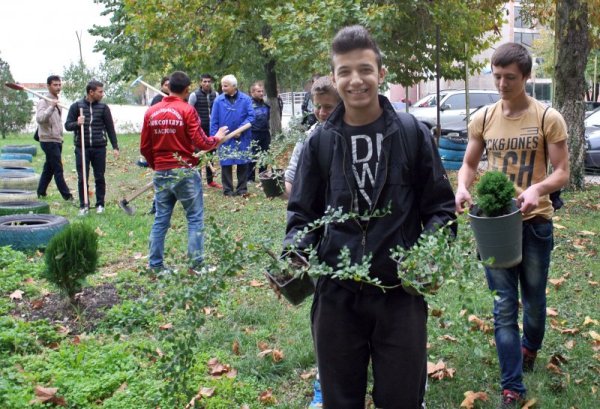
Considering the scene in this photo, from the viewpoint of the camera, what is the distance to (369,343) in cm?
294

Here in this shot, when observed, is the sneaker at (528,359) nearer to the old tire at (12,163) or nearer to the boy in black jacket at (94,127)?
the boy in black jacket at (94,127)

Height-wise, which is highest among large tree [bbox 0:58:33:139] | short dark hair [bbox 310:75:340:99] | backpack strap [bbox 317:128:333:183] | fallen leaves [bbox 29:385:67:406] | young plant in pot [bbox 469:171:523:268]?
large tree [bbox 0:58:33:139]

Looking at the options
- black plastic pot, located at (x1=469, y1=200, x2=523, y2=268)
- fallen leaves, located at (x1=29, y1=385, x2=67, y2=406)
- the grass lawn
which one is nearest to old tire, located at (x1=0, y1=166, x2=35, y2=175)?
the grass lawn

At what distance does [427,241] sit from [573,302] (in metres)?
3.91

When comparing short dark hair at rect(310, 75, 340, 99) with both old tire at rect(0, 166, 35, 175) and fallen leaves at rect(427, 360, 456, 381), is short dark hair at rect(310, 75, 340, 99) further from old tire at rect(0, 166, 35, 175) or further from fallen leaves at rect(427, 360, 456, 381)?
old tire at rect(0, 166, 35, 175)

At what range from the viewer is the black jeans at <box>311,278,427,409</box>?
2783 millimetres

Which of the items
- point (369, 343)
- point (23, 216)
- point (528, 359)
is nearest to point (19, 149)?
point (23, 216)

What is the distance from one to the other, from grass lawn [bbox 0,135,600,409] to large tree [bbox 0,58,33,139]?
28.4 metres

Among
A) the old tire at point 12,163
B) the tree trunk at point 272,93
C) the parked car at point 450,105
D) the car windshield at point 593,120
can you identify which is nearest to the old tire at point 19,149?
the old tire at point 12,163

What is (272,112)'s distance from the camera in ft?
67.8

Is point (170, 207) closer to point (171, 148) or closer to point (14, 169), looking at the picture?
point (171, 148)

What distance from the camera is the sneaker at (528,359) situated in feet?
14.8

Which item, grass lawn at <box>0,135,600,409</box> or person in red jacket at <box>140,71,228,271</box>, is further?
person in red jacket at <box>140,71,228,271</box>

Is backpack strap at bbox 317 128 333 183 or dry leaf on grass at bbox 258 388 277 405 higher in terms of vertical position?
backpack strap at bbox 317 128 333 183
